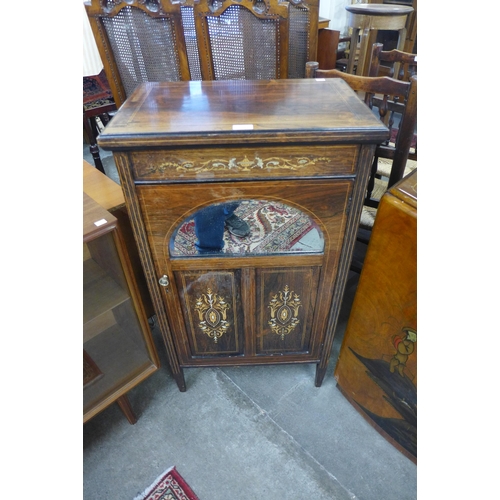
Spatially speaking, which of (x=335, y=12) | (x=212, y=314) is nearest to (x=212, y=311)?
(x=212, y=314)

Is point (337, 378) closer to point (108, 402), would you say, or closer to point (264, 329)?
point (264, 329)

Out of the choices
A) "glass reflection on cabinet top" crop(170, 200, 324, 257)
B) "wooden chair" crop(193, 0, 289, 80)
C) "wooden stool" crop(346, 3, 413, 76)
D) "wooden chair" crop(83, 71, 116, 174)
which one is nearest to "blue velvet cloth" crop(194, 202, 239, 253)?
"glass reflection on cabinet top" crop(170, 200, 324, 257)

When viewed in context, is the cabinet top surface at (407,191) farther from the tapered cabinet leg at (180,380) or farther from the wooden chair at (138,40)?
the wooden chair at (138,40)

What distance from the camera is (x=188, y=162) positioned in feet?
2.27

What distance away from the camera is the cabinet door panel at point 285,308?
93 cm

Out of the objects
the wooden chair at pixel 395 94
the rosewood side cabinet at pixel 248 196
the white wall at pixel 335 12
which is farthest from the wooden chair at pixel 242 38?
the white wall at pixel 335 12

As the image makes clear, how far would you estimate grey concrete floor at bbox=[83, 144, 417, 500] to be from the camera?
1.05m

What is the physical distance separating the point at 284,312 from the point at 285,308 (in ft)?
0.06

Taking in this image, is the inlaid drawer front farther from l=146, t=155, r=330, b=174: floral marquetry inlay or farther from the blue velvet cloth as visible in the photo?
the blue velvet cloth

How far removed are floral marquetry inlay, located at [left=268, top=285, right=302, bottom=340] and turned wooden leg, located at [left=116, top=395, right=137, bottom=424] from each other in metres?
0.53

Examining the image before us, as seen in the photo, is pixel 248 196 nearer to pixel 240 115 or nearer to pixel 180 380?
pixel 240 115

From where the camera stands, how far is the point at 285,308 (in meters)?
1.01

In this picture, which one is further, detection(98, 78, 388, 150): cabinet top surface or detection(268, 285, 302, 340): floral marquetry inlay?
detection(268, 285, 302, 340): floral marquetry inlay

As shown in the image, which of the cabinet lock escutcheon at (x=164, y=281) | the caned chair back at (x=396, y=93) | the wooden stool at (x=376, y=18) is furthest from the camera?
the wooden stool at (x=376, y=18)
